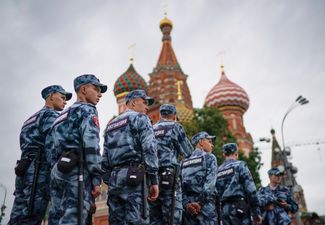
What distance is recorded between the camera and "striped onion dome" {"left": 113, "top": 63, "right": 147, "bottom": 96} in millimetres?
45062

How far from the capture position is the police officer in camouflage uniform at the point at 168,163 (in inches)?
218

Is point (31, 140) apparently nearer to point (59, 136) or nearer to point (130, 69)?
point (59, 136)

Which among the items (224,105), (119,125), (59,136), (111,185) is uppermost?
(224,105)

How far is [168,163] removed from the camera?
5910 mm

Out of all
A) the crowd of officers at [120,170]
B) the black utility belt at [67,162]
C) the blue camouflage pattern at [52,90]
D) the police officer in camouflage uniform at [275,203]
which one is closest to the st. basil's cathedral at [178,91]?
the police officer in camouflage uniform at [275,203]

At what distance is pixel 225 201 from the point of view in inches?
289

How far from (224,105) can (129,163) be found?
144 ft

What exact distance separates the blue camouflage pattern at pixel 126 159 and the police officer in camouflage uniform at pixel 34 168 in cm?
104

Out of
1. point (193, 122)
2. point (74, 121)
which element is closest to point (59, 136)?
point (74, 121)

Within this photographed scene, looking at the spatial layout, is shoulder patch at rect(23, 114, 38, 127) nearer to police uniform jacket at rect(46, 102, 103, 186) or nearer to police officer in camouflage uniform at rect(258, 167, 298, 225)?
police uniform jacket at rect(46, 102, 103, 186)

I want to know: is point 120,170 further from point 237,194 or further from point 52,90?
point 237,194

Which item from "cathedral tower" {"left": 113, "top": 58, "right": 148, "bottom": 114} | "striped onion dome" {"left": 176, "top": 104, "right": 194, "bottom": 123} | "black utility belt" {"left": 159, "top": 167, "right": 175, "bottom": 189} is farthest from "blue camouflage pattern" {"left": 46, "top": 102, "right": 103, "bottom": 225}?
"cathedral tower" {"left": 113, "top": 58, "right": 148, "bottom": 114}

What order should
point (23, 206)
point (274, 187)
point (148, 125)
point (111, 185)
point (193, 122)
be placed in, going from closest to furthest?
point (111, 185) < point (148, 125) < point (23, 206) < point (274, 187) < point (193, 122)

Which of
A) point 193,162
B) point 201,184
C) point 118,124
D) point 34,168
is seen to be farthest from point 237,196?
point 34,168
